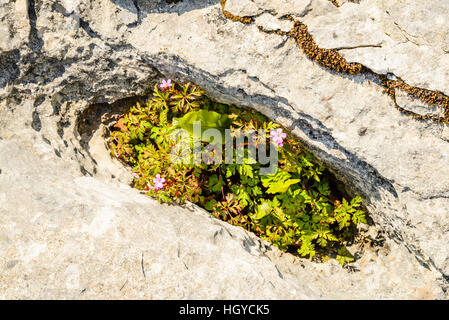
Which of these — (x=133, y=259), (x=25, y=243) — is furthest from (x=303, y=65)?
(x=25, y=243)

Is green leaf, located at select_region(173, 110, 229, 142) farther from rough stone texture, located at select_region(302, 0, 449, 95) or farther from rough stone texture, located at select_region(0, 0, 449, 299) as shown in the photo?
rough stone texture, located at select_region(302, 0, 449, 95)

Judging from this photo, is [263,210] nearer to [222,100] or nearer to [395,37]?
[222,100]

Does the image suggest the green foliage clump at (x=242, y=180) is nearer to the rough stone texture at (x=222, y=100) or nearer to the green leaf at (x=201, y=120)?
the green leaf at (x=201, y=120)

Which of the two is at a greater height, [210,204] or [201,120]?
[201,120]

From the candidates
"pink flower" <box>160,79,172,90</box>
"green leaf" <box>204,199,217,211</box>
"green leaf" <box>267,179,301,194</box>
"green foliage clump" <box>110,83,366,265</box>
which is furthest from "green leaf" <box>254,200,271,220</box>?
"pink flower" <box>160,79,172,90</box>

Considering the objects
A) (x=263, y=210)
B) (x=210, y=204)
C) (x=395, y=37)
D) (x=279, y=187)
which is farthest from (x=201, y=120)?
(x=395, y=37)

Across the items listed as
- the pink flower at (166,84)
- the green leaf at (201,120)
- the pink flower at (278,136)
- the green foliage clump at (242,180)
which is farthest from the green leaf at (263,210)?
the pink flower at (166,84)
